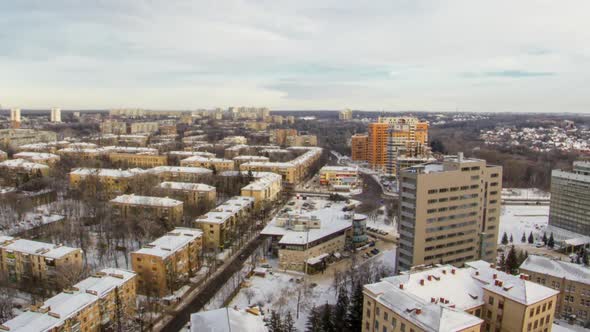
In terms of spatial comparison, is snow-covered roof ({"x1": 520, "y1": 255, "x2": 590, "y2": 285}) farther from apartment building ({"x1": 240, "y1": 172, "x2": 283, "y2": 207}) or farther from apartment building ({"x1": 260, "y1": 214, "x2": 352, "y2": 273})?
apartment building ({"x1": 240, "y1": 172, "x2": 283, "y2": 207})

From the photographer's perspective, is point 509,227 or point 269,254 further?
point 509,227

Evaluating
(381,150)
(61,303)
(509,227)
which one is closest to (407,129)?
(381,150)

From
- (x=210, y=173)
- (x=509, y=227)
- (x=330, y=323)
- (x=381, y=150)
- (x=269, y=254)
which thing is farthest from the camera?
(x=381, y=150)

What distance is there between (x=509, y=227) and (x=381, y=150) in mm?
22910

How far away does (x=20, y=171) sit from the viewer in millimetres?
34469

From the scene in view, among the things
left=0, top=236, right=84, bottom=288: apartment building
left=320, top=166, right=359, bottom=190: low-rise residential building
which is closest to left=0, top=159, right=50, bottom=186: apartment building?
left=0, top=236, right=84, bottom=288: apartment building

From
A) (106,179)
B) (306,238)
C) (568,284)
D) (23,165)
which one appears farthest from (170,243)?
(23,165)

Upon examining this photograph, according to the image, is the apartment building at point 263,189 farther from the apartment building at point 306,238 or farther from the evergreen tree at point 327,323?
the evergreen tree at point 327,323

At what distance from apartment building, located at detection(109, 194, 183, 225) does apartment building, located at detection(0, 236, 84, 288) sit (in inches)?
253

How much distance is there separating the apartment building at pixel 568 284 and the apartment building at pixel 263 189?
54.4 feet

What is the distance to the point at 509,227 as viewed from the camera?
25797 mm

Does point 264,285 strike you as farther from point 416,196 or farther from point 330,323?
point 416,196

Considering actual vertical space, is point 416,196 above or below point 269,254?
above

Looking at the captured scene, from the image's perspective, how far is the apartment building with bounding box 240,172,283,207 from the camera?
1092 inches
